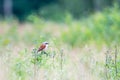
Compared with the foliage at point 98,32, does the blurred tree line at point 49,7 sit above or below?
above

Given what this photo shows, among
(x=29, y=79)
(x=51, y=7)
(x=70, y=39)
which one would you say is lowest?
(x=29, y=79)

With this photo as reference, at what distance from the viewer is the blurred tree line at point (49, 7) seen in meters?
41.7

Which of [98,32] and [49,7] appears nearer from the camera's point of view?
[98,32]

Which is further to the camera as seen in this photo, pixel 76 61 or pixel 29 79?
pixel 76 61

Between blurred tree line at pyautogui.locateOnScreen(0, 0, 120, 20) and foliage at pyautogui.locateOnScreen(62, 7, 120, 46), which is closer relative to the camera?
foliage at pyautogui.locateOnScreen(62, 7, 120, 46)

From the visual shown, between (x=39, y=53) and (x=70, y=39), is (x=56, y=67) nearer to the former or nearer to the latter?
(x=39, y=53)

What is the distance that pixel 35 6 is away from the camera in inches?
1822

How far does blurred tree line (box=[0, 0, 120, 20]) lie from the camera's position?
41.7m

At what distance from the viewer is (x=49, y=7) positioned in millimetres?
43781

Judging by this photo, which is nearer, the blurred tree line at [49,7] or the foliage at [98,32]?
the foliage at [98,32]

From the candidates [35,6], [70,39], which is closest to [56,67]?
[70,39]

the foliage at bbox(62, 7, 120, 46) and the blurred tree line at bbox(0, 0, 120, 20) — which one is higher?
the blurred tree line at bbox(0, 0, 120, 20)

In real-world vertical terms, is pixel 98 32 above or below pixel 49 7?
below

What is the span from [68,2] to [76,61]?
32.9 metres
